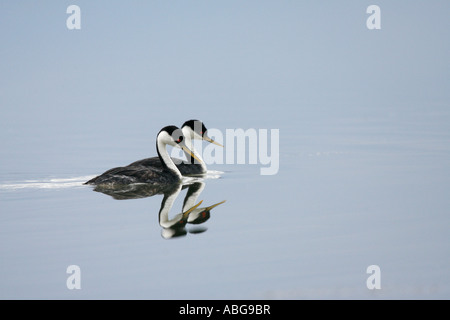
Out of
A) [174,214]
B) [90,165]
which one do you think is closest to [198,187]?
[174,214]

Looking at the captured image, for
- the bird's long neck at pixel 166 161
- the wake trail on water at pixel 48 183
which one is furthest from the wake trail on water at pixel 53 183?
the bird's long neck at pixel 166 161

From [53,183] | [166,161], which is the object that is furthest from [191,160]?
[53,183]

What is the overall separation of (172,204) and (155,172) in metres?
A: 1.47

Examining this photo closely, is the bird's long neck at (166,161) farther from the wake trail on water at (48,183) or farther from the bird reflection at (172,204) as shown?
the wake trail on water at (48,183)

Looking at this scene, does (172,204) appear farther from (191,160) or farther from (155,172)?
(191,160)

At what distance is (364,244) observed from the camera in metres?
8.12

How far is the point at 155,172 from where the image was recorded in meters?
11.7

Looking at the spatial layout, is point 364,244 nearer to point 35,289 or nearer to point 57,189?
point 35,289

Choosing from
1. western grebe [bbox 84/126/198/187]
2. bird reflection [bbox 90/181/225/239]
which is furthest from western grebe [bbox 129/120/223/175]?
bird reflection [bbox 90/181/225/239]

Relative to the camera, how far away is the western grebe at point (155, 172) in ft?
37.1

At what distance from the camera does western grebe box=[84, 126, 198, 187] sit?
11.3 m

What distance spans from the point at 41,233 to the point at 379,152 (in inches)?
303

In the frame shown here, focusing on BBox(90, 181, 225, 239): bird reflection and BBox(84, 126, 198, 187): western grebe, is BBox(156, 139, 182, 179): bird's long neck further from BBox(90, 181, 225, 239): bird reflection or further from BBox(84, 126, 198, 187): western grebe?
BBox(90, 181, 225, 239): bird reflection

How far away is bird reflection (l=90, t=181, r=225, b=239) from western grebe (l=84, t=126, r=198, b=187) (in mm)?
98
